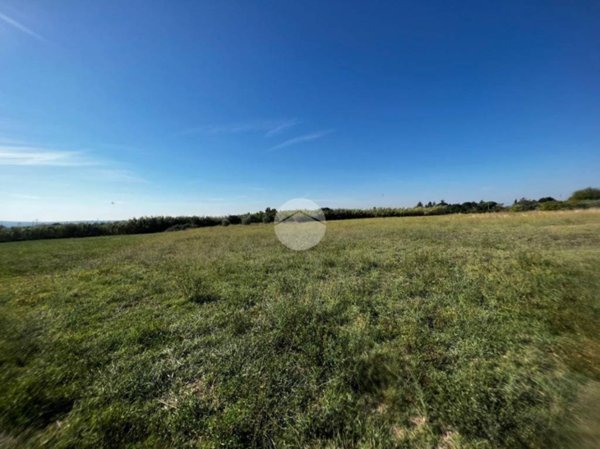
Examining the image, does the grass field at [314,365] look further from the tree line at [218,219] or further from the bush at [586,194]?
the bush at [586,194]

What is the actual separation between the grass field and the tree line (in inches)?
1847

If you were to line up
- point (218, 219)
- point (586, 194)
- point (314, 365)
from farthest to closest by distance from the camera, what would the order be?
point (586, 194) < point (218, 219) < point (314, 365)

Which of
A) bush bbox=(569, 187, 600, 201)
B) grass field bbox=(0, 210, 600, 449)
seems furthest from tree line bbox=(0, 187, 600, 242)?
grass field bbox=(0, 210, 600, 449)

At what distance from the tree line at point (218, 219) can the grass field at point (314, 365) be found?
4692 centimetres

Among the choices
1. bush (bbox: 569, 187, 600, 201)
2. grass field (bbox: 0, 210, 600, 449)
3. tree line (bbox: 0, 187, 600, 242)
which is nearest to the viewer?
grass field (bbox: 0, 210, 600, 449)

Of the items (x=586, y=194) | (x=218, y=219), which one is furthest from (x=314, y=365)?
(x=586, y=194)

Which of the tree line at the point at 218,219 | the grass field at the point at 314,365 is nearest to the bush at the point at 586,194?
the tree line at the point at 218,219

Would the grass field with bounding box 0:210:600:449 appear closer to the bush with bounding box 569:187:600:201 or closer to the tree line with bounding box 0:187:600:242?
the tree line with bounding box 0:187:600:242

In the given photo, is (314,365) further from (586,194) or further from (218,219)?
(586,194)

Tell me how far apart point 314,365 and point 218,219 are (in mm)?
56942

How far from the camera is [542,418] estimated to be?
86.9 inches

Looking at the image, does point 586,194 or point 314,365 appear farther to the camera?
point 586,194

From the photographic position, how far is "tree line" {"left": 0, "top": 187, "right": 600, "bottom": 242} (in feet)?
131

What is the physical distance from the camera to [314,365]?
125 inches
